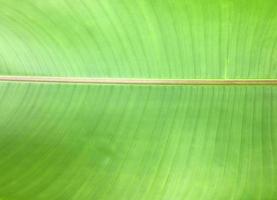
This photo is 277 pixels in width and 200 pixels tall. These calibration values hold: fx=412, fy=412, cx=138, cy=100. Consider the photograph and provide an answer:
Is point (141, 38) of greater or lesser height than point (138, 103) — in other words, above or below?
above


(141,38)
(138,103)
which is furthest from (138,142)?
(141,38)

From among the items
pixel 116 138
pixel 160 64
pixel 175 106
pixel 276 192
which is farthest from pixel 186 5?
pixel 276 192

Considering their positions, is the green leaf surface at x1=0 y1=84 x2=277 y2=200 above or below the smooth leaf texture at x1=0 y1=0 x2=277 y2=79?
below

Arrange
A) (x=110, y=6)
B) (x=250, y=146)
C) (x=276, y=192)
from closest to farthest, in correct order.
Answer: (x=276, y=192) → (x=250, y=146) → (x=110, y=6)

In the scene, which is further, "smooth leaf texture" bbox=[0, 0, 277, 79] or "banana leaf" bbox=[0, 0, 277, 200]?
"smooth leaf texture" bbox=[0, 0, 277, 79]

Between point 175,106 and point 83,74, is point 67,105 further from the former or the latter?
point 175,106

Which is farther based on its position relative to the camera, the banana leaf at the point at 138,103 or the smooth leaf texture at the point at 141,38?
the smooth leaf texture at the point at 141,38

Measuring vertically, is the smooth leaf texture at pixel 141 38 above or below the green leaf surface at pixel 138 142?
above

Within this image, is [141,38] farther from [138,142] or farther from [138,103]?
[138,142]
